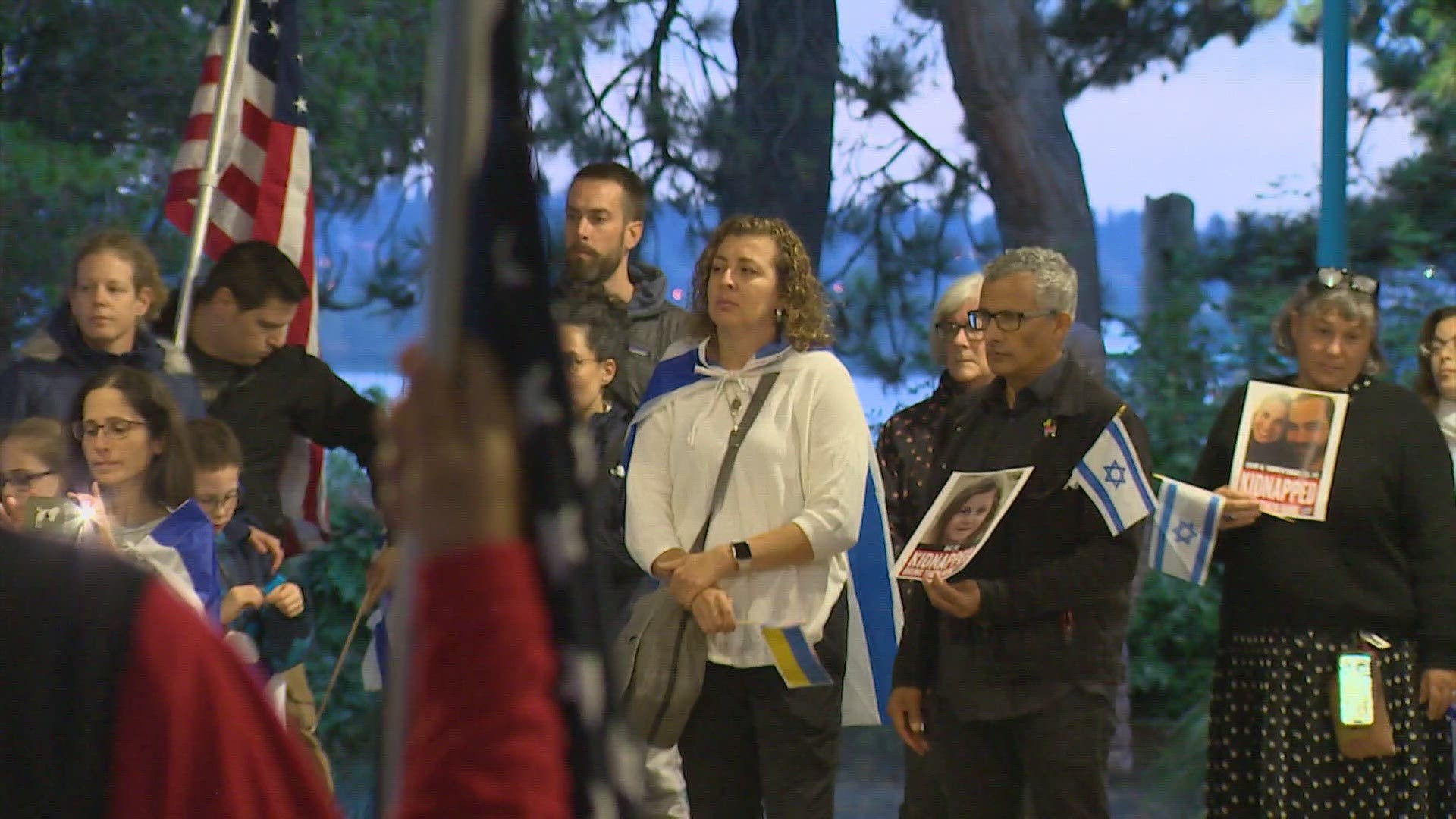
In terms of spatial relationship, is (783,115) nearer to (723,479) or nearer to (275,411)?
(275,411)

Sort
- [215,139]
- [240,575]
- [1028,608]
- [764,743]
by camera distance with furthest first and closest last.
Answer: [215,139] → [240,575] → [764,743] → [1028,608]

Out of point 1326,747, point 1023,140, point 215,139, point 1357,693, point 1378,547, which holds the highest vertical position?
point 1023,140

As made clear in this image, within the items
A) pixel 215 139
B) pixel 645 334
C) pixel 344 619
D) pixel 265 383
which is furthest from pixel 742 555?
pixel 344 619

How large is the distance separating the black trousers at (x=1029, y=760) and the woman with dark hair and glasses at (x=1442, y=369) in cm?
179

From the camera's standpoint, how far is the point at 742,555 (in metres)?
4.23

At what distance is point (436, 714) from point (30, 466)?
373 cm

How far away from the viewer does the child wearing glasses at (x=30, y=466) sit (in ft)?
14.6

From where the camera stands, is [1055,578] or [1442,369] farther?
[1442,369]

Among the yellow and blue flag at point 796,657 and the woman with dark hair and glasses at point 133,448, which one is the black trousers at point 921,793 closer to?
the yellow and blue flag at point 796,657

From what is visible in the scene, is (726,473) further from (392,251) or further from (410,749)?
(392,251)

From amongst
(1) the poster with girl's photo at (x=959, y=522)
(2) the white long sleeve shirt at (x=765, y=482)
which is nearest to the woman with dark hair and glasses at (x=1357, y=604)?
(1) the poster with girl's photo at (x=959, y=522)

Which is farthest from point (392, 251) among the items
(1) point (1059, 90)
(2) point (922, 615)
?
(2) point (922, 615)

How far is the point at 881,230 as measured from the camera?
9.29 m

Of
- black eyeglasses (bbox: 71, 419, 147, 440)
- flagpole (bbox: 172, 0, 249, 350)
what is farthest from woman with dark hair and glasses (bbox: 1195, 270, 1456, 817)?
flagpole (bbox: 172, 0, 249, 350)
